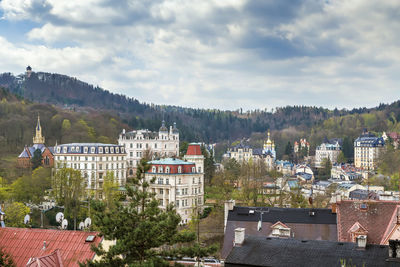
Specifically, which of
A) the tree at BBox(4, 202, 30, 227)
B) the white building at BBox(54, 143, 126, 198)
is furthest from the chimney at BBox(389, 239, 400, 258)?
the white building at BBox(54, 143, 126, 198)

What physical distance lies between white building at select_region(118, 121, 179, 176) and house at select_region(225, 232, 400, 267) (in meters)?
70.2

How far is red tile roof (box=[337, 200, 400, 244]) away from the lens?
28.3m

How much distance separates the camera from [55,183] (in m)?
61.6

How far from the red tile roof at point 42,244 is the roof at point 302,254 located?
7.68 m

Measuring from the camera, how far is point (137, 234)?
20.4 metres

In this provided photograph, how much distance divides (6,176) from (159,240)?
58.4 metres

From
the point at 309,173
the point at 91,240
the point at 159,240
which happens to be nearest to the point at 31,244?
the point at 91,240

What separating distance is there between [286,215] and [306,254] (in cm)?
1121

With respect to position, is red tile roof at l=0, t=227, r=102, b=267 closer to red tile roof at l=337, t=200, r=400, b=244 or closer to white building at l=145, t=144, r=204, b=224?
red tile roof at l=337, t=200, r=400, b=244

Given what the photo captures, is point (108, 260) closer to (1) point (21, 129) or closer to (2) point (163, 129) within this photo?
(2) point (163, 129)

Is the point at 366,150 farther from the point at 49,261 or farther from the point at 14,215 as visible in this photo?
the point at 49,261

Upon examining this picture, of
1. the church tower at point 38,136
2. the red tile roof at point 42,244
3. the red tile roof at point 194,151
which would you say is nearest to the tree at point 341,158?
the red tile roof at point 194,151

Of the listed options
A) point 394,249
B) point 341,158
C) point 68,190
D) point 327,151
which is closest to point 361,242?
point 394,249

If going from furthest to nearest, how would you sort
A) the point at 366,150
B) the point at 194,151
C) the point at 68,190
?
the point at 366,150, the point at 194,151, the point at 68,190
